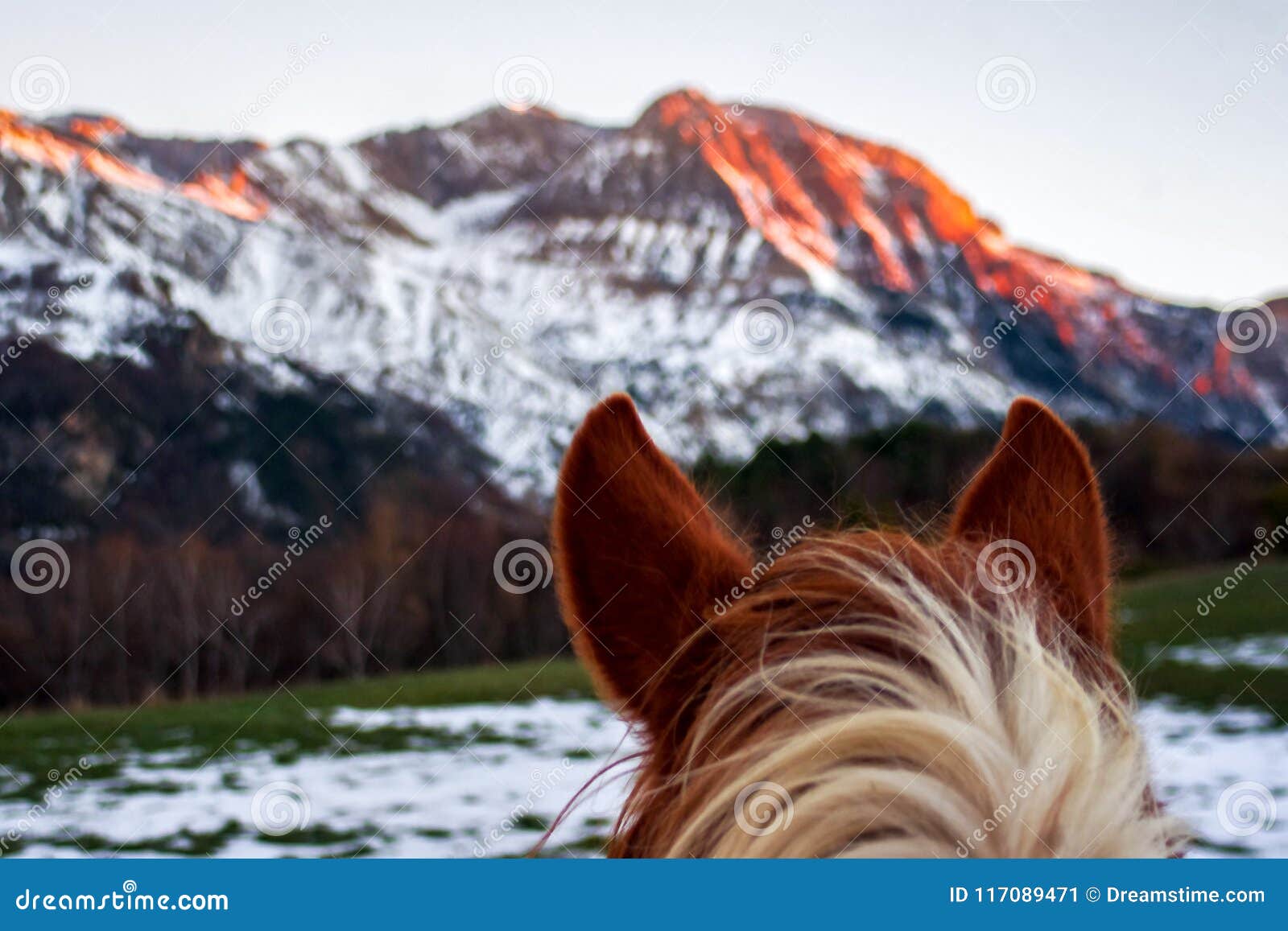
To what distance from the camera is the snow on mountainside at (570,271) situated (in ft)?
199

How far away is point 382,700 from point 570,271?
4559 centimetres

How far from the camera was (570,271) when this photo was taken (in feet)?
186

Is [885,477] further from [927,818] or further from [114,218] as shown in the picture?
[114,218]

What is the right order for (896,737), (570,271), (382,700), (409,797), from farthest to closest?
(570,271) → (382,700) → (409,797) → (896,737)

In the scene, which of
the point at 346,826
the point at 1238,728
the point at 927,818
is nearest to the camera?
the point at 927,818

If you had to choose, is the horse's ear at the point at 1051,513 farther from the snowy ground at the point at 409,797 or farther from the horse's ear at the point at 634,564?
the snowy ground at the point at 409,797

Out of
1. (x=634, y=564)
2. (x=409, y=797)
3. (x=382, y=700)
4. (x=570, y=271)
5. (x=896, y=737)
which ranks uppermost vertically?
(x=570, y=271)

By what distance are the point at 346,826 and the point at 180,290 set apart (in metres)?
93.5

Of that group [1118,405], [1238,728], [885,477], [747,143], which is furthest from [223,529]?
[747,143]

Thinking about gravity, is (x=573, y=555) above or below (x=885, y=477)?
above

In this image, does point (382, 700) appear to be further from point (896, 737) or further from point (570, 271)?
point (570, 271)

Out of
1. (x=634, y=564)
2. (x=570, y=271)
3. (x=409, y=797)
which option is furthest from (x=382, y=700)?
(x=570, y=271)
